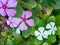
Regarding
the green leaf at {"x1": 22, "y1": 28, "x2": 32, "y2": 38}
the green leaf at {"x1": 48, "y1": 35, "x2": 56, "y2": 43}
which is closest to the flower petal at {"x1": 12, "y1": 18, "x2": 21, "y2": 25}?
the green leaf at {"x1": 22, "y1": 28, "x2": 32, "y2": 38}

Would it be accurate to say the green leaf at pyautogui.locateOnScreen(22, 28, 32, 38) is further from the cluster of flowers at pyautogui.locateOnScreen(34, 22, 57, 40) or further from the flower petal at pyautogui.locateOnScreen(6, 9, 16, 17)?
the flower petal at pyautogui.locateOnScreen(6, 9, 16, 17)

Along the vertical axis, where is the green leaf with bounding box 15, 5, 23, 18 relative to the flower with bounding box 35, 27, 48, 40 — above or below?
above

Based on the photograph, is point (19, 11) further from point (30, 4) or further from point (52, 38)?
point (52, 38)

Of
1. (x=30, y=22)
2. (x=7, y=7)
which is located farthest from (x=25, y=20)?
(x=7, y=7)

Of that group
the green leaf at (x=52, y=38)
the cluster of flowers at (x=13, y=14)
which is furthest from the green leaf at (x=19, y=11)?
the green leaf at (x=52, y=38)

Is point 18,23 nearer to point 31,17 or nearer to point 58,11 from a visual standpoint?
point 31,17

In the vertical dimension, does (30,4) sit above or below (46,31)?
above

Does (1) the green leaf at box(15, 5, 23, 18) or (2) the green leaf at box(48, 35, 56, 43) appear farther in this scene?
(2) the green leaf at box(48, 35, 56, 43)

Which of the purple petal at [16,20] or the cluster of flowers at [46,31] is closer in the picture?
the purple petal at [16,20]

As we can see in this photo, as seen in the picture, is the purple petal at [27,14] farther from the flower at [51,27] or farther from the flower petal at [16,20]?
the flower at [51,27]
